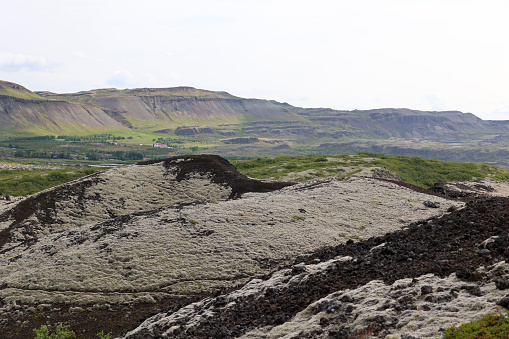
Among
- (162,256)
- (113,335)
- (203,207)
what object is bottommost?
(113,335)

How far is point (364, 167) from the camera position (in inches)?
4929

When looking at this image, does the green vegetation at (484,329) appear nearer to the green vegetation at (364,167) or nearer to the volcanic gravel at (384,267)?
the volcanic gravel at (384,267)

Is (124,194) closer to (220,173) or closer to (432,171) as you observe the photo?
(220,173)

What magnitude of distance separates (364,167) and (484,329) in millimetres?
114523

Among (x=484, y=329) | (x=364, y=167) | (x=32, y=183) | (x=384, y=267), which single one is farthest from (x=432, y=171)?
(x=484, y=329)

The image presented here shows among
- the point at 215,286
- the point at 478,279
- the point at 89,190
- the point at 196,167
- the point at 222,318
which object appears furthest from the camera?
the point at 196,167

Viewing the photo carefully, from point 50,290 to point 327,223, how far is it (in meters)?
31.1

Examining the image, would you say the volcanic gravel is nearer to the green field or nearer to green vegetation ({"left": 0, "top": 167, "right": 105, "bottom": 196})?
the green field

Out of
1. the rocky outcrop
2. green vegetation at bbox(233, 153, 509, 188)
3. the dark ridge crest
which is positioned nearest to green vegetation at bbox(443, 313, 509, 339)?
the rocky outcrop

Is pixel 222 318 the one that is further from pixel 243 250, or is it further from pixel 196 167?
pixel 196 167

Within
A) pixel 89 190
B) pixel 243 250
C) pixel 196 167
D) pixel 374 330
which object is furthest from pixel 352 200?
pixel 89 190

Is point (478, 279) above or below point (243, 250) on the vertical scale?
above

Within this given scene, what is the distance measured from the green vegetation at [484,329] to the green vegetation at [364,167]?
97.8m

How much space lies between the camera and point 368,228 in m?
46.7
